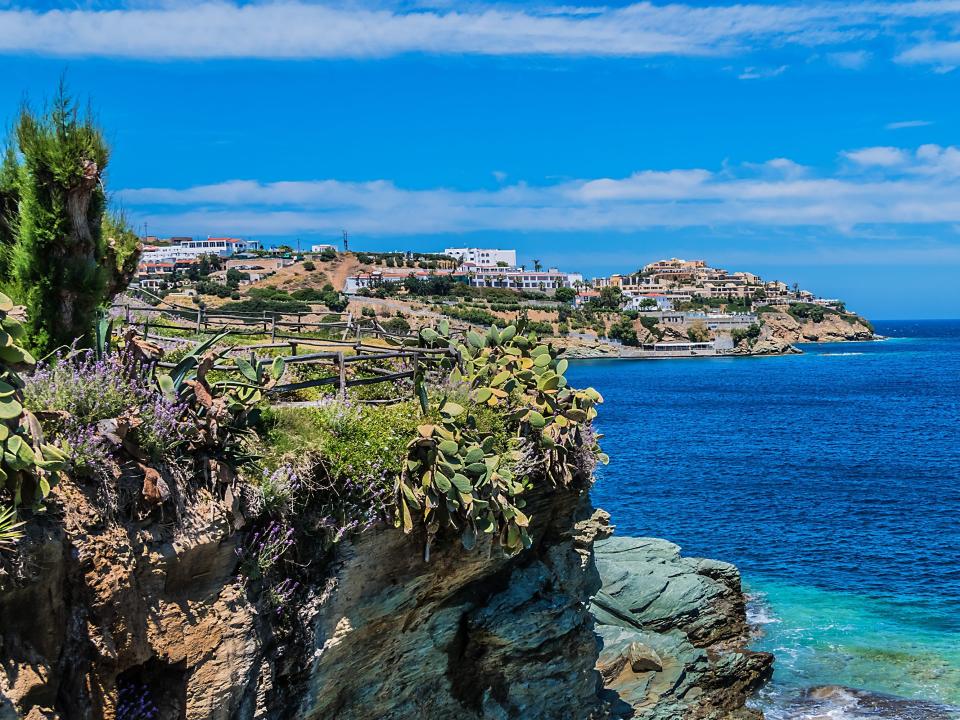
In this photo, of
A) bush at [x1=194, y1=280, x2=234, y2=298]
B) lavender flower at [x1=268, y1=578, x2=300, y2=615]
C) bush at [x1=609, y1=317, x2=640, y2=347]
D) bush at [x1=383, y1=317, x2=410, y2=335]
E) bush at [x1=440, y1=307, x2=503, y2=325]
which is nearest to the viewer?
lavender flower at [x1=268, y1=578, x2=300, y2=615]

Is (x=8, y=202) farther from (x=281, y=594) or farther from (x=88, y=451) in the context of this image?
(x=281, y=594)

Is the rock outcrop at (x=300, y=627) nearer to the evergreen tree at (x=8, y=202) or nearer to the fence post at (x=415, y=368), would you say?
the fence post at (x=415, y=368)

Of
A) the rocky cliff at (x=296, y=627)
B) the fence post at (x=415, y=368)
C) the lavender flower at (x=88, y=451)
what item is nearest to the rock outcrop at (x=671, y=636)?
the rocky cliff at (x=296, y=627)

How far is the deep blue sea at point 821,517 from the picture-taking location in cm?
2156

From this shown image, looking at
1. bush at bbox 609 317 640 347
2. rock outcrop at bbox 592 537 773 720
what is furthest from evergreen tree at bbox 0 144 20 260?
bush at bbox 609 317 640 347

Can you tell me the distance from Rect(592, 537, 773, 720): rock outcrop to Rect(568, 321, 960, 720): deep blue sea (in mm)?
938

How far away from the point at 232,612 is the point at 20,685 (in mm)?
1917

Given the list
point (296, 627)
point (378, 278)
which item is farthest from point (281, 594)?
point (378, 278)

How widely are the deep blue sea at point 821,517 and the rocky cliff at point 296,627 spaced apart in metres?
9.05

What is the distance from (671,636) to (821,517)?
17.5 metres

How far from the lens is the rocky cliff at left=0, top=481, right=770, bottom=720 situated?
6.59 meters

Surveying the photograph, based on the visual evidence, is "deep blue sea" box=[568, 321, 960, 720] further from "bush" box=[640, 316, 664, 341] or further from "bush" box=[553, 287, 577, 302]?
"bush" box=[553, 287, 577, 302]

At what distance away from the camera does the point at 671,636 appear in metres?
20.1

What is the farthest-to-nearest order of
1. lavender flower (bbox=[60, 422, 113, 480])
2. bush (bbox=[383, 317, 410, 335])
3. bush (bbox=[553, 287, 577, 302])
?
bush (bbox=[553, 287, 577, 302]), bush (bbox=[383, 317, 410, 335]), lavender flower (bbox=[60, 422, 113, 480])
